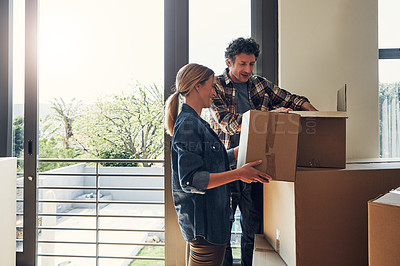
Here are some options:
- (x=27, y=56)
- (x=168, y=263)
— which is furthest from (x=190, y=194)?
(x=27, y=56)

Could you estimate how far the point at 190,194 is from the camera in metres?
1.15

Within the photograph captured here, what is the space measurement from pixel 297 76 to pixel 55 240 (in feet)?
6.82

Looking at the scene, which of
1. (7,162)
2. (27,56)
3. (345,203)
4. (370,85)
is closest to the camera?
(345,203)

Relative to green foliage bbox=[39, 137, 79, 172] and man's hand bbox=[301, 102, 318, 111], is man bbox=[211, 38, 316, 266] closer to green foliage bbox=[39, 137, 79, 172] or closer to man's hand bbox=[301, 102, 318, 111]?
man's hand bbox=[301, 102, 318, 111]

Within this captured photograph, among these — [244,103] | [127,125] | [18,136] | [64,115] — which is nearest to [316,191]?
[244,103]

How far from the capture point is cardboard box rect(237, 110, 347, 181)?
101cm

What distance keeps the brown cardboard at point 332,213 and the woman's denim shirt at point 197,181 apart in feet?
0.96

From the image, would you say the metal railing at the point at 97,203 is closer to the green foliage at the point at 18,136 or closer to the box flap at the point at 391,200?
the green foliage at the point at 18,136

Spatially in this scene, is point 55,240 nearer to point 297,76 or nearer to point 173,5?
point 173,5

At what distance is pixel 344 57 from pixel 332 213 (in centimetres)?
109

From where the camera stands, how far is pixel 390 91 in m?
1.83

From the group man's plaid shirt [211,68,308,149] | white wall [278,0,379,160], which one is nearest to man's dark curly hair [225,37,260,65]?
man's plaid shirt [211,68,308,149]

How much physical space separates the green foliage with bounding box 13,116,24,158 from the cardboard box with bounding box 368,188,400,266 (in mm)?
2194

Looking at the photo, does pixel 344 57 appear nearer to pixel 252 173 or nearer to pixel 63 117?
pixel 252 173
